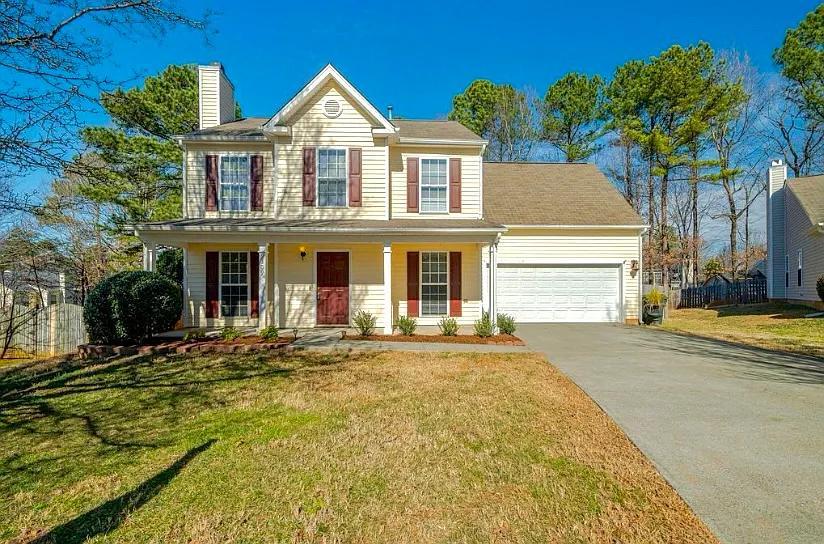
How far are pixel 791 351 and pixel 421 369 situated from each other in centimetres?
924

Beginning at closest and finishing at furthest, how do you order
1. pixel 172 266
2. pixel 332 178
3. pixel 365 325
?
pixel 365 325 < pixel 332 178 < pixel 172 266

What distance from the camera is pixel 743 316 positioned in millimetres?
17594

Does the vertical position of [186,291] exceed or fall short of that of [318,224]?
it falls short

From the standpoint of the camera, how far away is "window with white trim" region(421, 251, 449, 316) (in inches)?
507

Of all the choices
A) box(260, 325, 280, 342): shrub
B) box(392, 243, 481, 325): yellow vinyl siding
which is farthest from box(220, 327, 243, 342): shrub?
box(392, 243, 481, 325): yellow vinyl siding

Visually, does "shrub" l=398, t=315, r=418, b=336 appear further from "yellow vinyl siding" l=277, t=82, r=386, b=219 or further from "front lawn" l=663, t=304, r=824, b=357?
"front lawn" l=663, t=304, r=824, b=357

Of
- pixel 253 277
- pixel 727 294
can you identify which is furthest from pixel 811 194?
pixel 253 277

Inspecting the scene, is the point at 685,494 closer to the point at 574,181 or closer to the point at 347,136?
the point at 347,136

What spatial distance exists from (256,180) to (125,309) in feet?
16.5

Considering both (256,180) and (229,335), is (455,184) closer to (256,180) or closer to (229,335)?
(256,180)

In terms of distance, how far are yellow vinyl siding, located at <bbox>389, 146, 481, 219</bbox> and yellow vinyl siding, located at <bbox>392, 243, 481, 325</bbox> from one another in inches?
37.6

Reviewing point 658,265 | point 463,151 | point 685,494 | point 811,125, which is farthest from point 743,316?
point 685,494

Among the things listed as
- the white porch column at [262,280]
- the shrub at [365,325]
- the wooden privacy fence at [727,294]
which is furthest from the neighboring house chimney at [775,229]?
the white porch column at [262,280]

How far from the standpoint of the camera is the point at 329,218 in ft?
39.4
